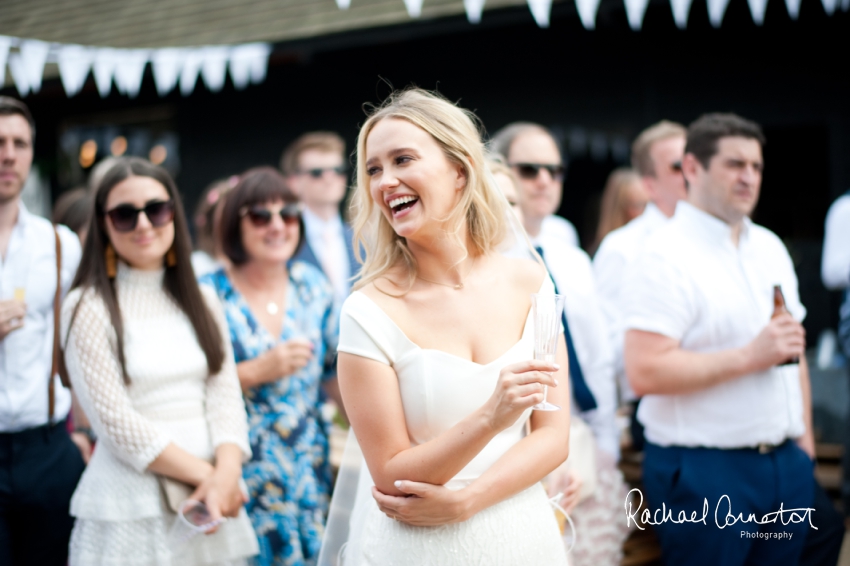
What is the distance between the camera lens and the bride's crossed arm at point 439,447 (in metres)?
1.76

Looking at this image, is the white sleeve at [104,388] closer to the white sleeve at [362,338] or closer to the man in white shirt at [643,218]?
the white sleeve at [362,338]

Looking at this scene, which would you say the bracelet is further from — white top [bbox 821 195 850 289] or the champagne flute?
white top [bbox 821 195 850 289]

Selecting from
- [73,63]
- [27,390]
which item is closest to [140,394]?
[27,390]

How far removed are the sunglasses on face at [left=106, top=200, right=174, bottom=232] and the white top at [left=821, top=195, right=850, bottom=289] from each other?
13.0ft

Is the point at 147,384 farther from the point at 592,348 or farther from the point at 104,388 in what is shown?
the point at 592,348

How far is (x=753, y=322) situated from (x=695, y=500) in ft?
2.62

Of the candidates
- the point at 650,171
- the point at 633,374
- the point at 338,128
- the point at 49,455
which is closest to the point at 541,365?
the point at 633,374

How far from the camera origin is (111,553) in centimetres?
269

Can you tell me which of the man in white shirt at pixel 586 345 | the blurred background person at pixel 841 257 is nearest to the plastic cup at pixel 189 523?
the man in white shirt at pixel 586 345

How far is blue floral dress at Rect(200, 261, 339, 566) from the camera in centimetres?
323

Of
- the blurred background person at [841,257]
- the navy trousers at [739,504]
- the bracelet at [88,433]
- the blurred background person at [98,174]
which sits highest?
the blurred background person at [98,174]

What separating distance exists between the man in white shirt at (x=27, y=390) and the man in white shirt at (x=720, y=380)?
2.54 metres

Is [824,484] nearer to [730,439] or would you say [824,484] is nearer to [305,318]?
[730,439]

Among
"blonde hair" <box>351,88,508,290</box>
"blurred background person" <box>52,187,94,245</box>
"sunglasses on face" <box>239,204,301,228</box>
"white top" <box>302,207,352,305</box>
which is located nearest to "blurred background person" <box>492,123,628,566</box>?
"blonde hair" <box>351,88,508,290</box>
